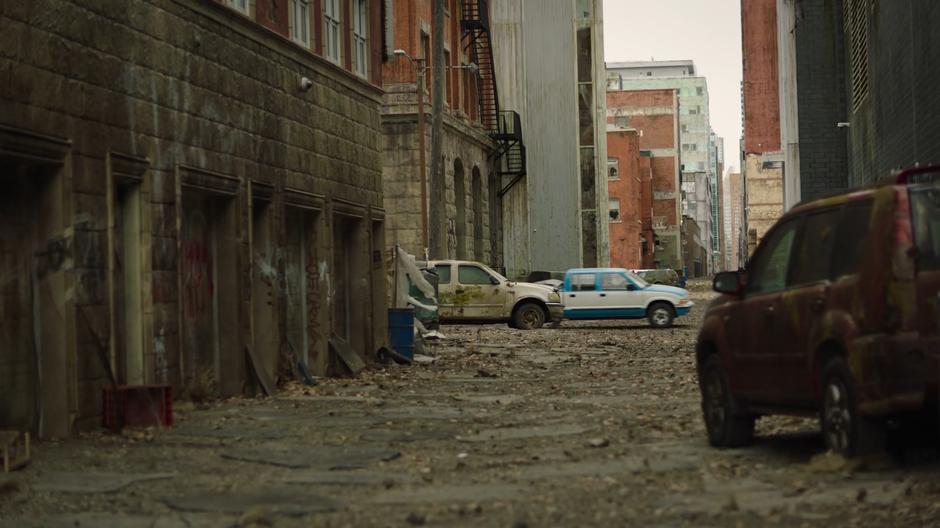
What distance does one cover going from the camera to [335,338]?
22.6 meters

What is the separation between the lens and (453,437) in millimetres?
12945

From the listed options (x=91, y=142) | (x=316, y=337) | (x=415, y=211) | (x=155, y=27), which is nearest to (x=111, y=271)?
(x=91, y=142)

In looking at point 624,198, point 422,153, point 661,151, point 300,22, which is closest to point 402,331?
point 300,22

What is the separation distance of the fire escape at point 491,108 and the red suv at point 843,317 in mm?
48627

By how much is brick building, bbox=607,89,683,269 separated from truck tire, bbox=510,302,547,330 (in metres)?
105

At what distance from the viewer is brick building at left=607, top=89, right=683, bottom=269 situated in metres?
145

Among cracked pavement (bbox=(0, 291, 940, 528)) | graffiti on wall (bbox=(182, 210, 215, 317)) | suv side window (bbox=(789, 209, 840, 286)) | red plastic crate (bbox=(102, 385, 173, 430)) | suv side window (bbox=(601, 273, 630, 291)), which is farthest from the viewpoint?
suv side window (bbox=(601, 273, 630, 291))

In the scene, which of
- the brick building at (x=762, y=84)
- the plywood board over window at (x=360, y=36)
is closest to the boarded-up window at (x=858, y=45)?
the plywood board over window at (x=360, y=36)

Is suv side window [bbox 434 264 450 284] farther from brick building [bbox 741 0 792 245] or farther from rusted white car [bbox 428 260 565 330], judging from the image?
brick building [bbox 741 0 792 245]

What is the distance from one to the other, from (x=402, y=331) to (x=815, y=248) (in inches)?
613

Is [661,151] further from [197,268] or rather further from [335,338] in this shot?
[197,268]

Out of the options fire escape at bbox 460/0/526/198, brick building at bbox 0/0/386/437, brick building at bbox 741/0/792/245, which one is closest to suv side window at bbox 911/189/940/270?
brick building at bbox 0/0/386/437

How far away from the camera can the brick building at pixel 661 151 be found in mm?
144625

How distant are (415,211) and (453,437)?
35424 millimetres
